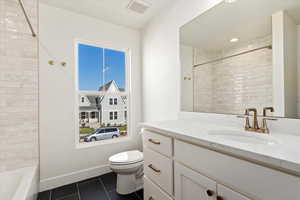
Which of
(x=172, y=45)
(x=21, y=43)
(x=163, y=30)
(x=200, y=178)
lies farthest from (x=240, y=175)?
(x=21, y=43)

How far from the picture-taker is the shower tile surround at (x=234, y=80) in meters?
1.01

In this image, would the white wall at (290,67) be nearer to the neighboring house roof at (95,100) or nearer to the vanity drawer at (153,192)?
the vanity drawer at (153,192)

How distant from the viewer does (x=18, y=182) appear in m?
1.48

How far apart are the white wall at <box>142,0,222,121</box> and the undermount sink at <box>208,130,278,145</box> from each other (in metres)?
0.70

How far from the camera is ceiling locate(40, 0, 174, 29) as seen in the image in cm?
177

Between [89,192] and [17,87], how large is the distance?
4.95 ft

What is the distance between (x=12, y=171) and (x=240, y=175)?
2199mm

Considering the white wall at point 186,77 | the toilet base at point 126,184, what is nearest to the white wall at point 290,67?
the white wall at point 186,77

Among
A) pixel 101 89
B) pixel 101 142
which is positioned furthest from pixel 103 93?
pixel 101 142

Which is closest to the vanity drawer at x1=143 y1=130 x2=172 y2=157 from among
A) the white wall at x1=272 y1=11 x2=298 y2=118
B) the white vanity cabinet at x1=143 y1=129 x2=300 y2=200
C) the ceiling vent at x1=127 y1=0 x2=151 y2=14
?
the white vanity cabinet at x1=143 y1=129 x2=300 y2=200

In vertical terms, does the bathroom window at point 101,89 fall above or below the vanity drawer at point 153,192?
above

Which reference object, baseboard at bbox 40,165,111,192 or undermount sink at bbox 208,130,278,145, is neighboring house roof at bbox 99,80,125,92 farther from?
undermount sink at bbox 208,130,278,145

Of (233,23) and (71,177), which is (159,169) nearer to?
(233,23)

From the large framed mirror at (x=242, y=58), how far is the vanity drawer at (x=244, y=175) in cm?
60
